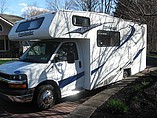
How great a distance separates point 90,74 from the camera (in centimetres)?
769

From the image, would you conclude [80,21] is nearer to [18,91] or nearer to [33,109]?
[18,91]

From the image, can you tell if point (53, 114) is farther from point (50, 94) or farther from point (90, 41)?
point (90, 41)

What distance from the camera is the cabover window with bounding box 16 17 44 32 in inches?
273

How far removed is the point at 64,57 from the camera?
278 inches

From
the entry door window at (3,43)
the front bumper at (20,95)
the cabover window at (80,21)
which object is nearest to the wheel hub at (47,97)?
the front bumper at (20,95)

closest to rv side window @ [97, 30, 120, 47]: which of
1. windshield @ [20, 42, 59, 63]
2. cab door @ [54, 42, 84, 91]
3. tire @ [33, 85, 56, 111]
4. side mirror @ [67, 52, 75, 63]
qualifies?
cab door @ [54, 42, 84, 91]

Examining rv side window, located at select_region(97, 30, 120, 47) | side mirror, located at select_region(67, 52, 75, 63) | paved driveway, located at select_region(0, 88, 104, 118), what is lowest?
paved driveway, located at select_region(0, 88, 104, 118)

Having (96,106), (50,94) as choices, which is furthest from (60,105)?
(96,106)

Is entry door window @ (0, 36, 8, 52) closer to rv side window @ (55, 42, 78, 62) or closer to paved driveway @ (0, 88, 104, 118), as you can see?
paved driveway @ (0, 88, 104, 118)

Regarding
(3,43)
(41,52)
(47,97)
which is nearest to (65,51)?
(41,52)

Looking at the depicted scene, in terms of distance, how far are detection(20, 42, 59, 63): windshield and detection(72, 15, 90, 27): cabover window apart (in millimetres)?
927

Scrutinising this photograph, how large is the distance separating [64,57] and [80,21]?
135 centimetres

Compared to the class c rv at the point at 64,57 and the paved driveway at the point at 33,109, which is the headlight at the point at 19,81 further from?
the paved driveway at the point at 33,109

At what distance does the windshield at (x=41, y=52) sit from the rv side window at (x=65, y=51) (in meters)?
0.22
